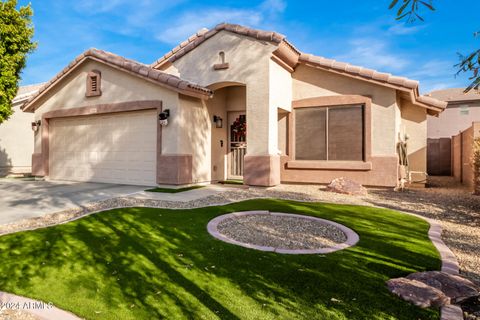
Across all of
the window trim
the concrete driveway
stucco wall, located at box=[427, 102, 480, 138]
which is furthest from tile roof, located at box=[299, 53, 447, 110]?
stucco wall, located at box=[427, 102, 480, 138]

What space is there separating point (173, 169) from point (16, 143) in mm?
16410

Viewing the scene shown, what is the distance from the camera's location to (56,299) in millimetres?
3100

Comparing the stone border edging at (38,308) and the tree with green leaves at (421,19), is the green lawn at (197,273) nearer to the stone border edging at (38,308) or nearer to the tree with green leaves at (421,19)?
the stone border edging at (38,308)

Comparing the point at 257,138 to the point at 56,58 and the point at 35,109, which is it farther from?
the point at 56,58

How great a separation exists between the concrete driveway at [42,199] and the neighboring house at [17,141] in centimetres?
1124

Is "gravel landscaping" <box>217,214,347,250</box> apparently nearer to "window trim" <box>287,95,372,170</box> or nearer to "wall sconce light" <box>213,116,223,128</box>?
"window trim" <box>287,95,372,170</box>

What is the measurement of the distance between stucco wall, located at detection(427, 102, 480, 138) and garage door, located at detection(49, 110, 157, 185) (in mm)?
22772

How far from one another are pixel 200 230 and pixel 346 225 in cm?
292

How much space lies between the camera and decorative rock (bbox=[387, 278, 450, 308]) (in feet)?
9.65

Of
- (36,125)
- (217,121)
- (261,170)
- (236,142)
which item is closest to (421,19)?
(261,170)

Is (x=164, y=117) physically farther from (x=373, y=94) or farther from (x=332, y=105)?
(x=373, y=94)

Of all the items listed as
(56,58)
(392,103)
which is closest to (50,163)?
(56,58)

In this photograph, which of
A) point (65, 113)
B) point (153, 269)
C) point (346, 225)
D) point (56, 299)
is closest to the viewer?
point (56, 299)

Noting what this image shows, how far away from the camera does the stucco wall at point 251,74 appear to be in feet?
35.6
